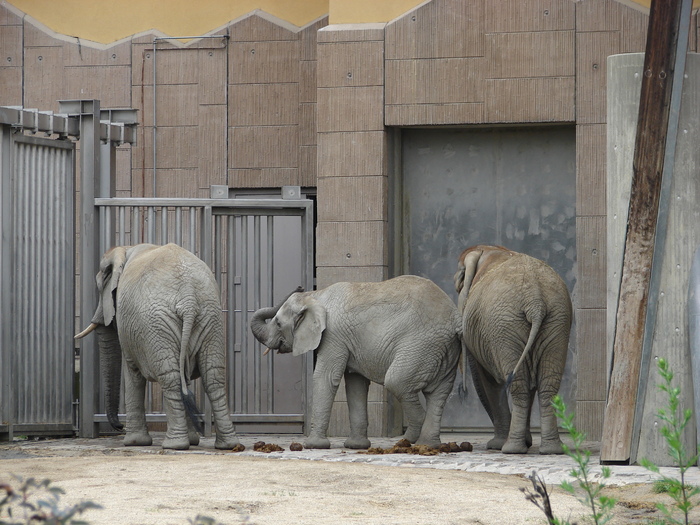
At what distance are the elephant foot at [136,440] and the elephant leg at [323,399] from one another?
4.30 ft

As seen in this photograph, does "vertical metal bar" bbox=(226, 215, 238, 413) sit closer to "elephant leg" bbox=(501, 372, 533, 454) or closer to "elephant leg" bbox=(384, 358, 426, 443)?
"elephant leg" bbox=(384, 358, 426, 443)

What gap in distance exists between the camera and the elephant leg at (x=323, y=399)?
394 inches

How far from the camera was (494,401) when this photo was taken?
33.7 ft

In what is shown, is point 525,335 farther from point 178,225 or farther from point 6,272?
point 6,272

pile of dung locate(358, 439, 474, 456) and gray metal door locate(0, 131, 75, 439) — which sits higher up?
gray metal door locate(0, 131, 75, 439)

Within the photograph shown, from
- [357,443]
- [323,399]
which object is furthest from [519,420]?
[323,399]

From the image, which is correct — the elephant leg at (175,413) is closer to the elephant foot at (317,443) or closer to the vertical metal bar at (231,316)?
the elephant foot at (317,443)

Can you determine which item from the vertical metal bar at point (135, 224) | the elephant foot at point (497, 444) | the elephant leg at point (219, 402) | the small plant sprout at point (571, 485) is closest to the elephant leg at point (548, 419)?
the elephant foot at point (497, 444)

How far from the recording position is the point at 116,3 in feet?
44.9

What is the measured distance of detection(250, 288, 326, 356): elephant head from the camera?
396 inches

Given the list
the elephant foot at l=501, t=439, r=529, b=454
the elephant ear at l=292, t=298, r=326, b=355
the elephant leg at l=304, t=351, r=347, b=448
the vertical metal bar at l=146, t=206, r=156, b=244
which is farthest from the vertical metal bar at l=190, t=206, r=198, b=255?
the elephant foot at l=501, t=439, r=529, b=454

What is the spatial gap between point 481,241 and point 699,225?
12.4ft

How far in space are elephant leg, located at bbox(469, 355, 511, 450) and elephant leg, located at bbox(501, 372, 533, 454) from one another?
0.33m

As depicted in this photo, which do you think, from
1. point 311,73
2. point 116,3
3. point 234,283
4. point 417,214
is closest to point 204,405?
point 234,283
